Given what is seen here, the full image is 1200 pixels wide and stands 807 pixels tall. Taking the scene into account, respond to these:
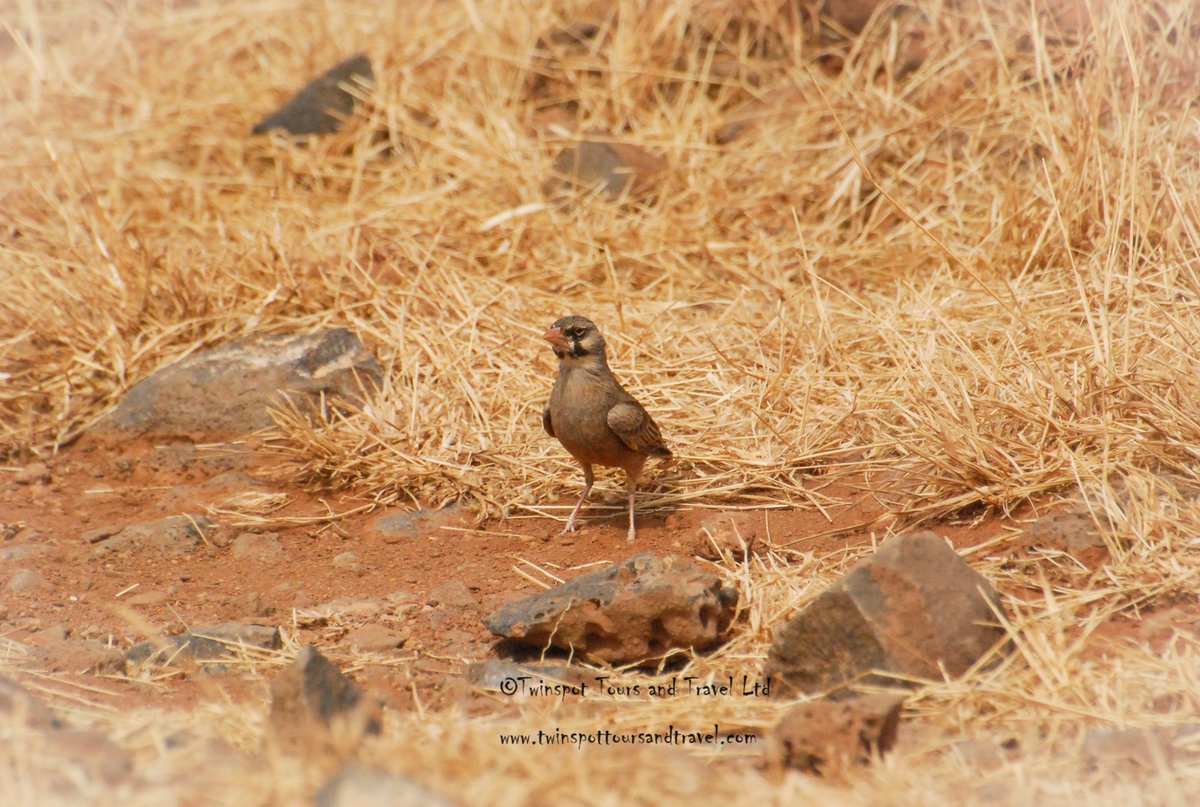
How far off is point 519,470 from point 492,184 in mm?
2839

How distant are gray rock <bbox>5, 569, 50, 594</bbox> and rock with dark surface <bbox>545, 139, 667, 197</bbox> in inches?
164

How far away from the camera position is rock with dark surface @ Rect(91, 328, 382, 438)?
6258 mm

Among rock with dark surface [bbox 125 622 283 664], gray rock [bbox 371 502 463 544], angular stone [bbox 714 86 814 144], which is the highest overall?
angular stone [bbox 714 86 814 144]

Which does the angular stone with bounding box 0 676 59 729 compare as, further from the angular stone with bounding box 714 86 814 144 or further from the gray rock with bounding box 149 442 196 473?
the angular stone with bounding box 714 86 814 144

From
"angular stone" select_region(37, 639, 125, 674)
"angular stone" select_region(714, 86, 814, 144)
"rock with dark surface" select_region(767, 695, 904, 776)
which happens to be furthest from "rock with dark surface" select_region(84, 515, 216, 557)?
"angular stone" select_region(714, 86, 814, 144)

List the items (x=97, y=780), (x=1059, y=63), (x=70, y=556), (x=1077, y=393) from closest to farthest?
(x=97, y=780) < (x=1077, y=393) < (x=70, y=556) < (x=1059, y=63)

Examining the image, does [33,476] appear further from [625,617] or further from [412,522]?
→ [625,617]

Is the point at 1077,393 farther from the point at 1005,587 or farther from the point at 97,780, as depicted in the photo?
the point at 97,780

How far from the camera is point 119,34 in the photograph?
33.9ft

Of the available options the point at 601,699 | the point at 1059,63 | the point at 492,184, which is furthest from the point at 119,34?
the point at 601,699

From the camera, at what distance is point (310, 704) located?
10.8ft

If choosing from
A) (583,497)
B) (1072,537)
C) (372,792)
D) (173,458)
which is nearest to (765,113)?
(583,497)

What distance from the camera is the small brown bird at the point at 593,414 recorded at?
5.12m

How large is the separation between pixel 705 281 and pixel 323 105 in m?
3.39
